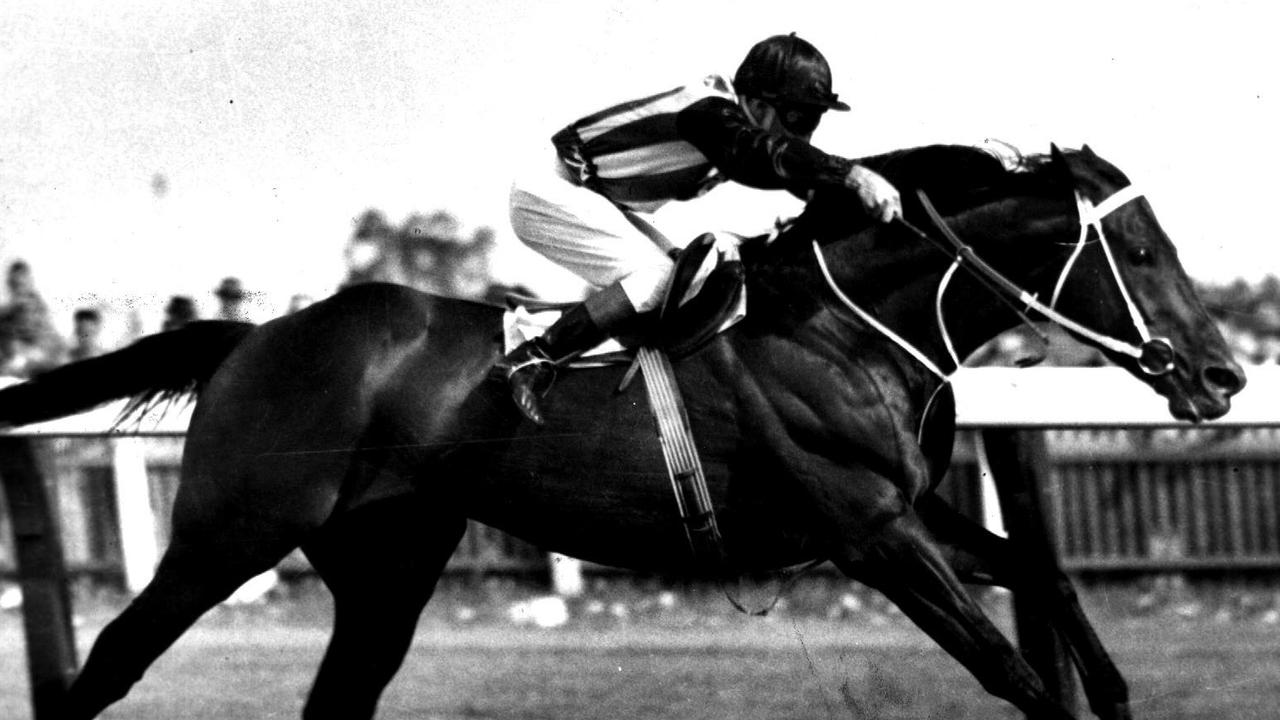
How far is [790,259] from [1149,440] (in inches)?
191

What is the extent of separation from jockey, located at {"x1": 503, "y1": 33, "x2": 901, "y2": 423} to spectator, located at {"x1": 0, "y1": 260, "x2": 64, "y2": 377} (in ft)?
5.98

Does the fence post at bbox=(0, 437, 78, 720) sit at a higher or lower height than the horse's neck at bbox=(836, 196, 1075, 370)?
lower

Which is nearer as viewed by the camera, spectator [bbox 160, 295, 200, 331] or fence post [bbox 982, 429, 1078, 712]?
fence post [bbox 982, 429, 1078, 712]

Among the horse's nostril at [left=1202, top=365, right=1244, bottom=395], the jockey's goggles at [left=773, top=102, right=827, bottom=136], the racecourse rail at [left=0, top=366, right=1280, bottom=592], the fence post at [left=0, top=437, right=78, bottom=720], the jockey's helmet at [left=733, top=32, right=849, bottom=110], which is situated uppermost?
the jockey's helmet at [left=733, top=32, right=849, bottom=110]

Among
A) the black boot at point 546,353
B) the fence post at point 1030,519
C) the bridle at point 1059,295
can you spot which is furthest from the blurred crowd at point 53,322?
the fence post at point 1030,519

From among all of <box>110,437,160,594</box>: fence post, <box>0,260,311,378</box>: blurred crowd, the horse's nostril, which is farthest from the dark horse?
<box>110,437,160,594</box>: fence post

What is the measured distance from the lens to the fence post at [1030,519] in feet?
15.1

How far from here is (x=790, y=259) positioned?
429cm

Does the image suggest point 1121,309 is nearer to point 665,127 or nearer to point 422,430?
point 665,127

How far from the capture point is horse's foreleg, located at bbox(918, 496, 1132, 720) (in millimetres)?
4184

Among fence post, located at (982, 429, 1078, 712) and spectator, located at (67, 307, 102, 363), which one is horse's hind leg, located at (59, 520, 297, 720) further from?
fence post, located at (982, 429, 1078, 712)

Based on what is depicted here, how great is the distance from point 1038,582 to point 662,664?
233cm

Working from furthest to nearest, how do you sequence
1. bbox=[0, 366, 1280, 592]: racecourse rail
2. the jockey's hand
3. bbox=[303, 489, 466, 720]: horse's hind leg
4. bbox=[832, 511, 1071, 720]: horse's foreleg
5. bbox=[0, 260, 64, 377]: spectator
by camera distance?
1. bbox=[0, 366, 1280, 592]: racecourse rail
2. bbox=[0, 260, 64, 377]: spectator
3. bbox=[303, 489, 466, 720]: horse's hind leg
4. the jockey's hand
5. bbox=[832, 511, 1071, 720]: horse's foreleg

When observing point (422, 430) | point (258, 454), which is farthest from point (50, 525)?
point (422, 430)
